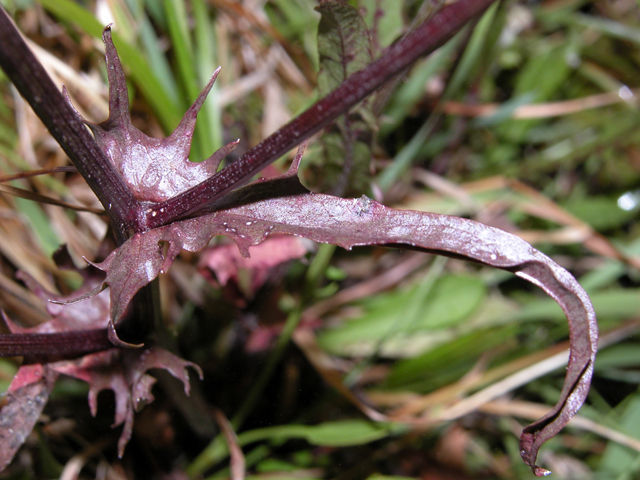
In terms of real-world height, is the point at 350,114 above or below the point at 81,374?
above

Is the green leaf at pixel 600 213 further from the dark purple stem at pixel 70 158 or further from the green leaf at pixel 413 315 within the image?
the dark purple stem at pixel 70 158

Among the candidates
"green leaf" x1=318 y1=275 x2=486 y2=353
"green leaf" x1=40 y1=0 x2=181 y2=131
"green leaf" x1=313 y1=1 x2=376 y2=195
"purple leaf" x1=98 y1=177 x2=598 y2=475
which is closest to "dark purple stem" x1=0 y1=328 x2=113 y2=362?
"purple leaf" x1=98 y1=177 x2=598 y2=475

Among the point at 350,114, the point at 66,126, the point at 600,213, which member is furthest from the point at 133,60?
the point at 600,213

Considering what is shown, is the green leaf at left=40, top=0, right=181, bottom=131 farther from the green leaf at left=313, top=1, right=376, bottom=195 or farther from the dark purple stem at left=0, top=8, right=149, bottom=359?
the dark purple stem at left=0, top=8, right=149, bottom=359

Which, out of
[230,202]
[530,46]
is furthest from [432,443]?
[530,46]

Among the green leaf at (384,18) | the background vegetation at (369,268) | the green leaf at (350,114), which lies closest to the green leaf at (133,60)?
the background vegetation at (369,268)

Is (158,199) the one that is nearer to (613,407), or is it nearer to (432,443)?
(432,443)

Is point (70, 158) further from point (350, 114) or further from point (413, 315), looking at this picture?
point (413, 315)
